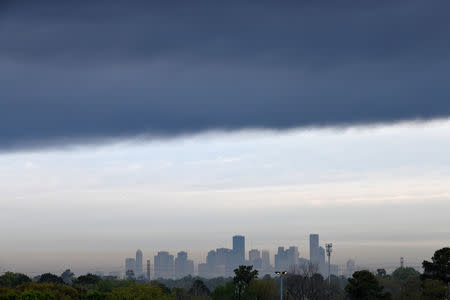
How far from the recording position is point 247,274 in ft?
470

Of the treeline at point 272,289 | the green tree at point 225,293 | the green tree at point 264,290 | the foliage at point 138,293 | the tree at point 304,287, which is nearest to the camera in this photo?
the treeline at point 272,289

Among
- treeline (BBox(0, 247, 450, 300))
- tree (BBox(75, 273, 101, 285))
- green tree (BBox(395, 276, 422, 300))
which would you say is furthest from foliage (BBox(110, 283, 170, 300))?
tree (BBox(75, 273, 101, 285))

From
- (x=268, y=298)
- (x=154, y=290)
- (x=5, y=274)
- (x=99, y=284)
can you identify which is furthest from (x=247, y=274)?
(x=5, y=274)

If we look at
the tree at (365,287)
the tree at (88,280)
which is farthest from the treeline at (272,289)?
the tree at (88,280)

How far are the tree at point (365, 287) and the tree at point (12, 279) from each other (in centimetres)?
10398

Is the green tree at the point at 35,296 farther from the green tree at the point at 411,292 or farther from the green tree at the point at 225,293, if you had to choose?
the green tree at the point at 411,292

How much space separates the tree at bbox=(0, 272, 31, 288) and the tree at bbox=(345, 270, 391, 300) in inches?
4094

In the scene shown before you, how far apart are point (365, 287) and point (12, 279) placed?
112m

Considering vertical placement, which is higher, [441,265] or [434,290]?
[441,265]

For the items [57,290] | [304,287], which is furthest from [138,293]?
[304,287]

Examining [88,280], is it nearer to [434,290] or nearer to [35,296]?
[35,296]

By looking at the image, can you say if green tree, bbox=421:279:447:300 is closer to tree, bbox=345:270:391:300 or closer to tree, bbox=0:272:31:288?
tree, bbox=345:270:391:300

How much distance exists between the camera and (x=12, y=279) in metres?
191

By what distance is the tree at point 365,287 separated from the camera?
116m
